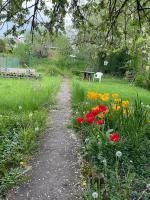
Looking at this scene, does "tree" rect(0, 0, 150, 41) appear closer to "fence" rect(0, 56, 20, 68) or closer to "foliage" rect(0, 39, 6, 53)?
"foliage" rect(0, 39, 6, 53)

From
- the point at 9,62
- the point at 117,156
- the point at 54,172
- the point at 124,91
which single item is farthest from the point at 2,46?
the point at 9,62

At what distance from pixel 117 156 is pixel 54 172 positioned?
0.84m

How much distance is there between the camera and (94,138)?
5.59 meters

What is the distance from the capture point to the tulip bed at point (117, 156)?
4.40 metres

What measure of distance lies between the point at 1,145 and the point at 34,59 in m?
47.8

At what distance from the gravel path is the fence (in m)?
35.5

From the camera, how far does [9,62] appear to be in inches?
1825

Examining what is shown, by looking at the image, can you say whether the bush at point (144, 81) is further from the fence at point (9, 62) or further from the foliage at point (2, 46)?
the foliage at point (2, 46)

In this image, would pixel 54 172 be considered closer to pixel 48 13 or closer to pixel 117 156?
pixel 117 156

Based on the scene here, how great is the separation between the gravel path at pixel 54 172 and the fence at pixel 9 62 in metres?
35.5

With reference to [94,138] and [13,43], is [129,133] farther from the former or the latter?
[13,43]

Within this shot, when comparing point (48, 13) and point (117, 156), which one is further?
point (48, 13)

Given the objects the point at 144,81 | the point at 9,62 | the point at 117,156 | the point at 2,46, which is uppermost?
the point at 2,46

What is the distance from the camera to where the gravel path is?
15.0 ft
